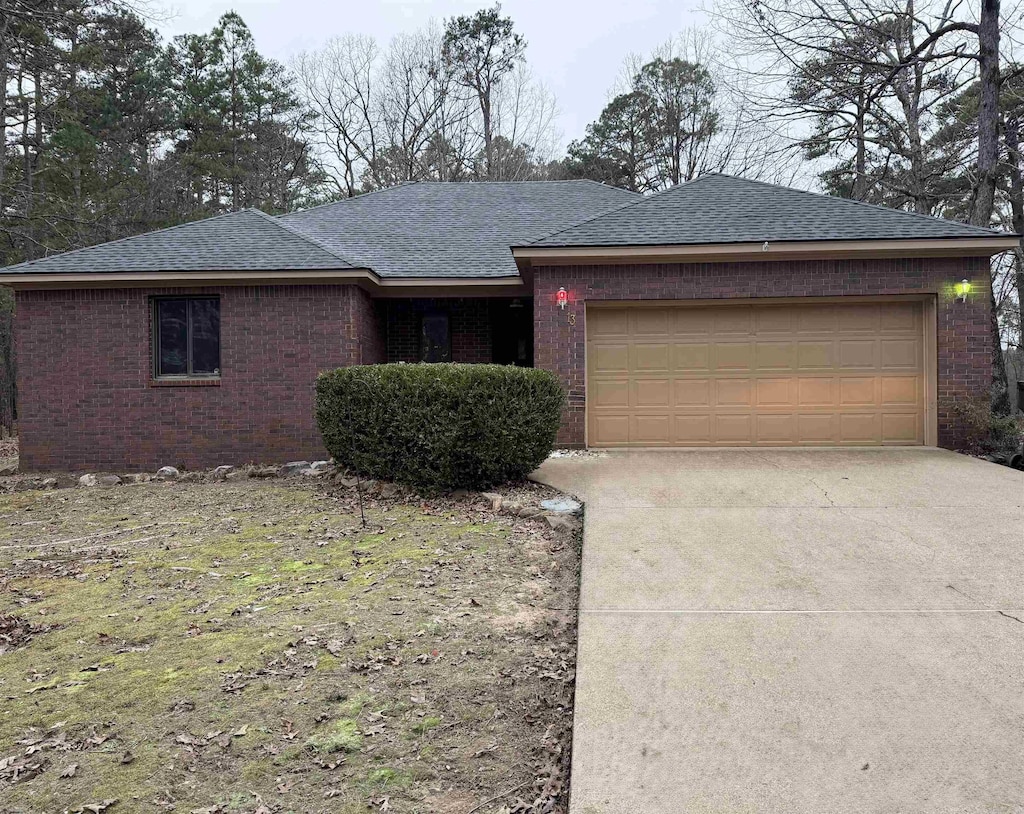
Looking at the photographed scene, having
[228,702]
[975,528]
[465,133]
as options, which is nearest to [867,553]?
[975,528]

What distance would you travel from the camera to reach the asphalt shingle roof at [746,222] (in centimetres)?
1037

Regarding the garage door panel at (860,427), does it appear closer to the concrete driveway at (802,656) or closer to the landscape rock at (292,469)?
the concrete driveway at (802,656)

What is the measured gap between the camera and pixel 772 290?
1056 cm

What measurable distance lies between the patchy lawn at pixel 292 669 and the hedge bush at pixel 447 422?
41.4 inches

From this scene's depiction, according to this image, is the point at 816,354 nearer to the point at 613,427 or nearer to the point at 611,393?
the point at 611,393

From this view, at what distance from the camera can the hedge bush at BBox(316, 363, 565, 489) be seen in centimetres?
765

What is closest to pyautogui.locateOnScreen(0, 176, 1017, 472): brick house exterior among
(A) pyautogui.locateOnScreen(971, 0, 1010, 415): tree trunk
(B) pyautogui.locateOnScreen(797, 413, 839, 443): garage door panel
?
(B) pyautogui.locateOnScreen(797, 413, 839, 443): garage door panel

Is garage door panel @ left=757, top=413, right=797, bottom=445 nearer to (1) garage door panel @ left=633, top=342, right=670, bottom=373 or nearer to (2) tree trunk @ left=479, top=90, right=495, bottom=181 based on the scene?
(1) garage door panel @ left=633, top=342, right=670, bottom=373

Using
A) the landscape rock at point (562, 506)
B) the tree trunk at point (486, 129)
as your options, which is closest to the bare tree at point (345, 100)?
the tree trunk at point (486, 129)

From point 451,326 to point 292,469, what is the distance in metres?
4.58

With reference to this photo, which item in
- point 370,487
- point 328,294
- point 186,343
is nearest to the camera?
point 370,487

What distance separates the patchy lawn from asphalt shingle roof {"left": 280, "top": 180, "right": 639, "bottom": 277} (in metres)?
7.08

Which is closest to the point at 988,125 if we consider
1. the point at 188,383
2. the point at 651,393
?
the point at 651,393

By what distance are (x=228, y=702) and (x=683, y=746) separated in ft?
7.10
